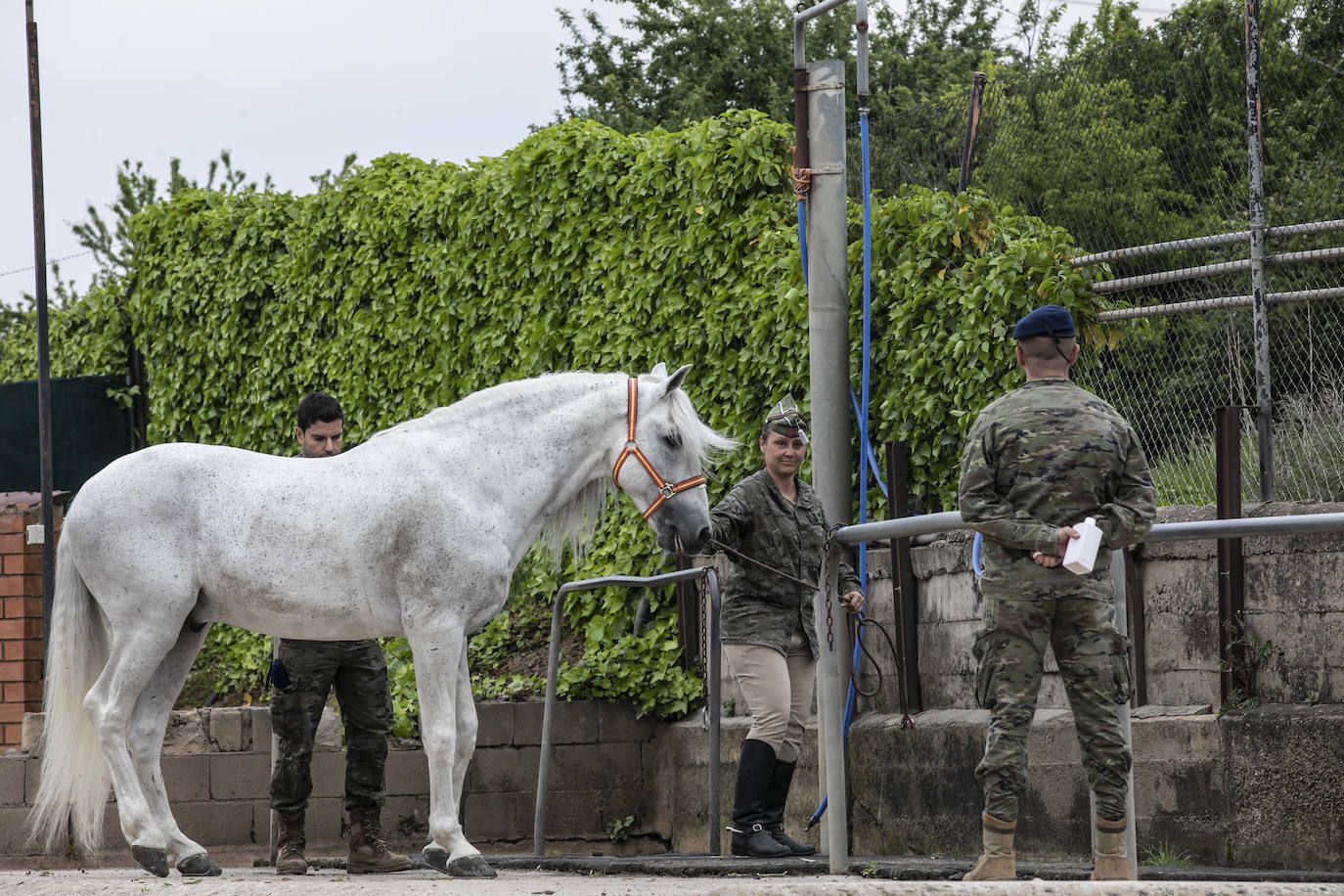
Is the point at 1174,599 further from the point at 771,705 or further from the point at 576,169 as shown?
the point at 576,169

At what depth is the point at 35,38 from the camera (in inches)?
446

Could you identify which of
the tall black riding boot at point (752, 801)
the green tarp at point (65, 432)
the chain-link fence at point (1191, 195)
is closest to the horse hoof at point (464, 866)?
the tall black riding boot at point (752, 801)

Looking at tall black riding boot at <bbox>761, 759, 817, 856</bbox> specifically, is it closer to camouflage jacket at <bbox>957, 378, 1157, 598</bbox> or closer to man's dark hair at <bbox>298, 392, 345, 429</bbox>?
camouflage jacket at <bbox>957, 378, 1157, 598</bbox>

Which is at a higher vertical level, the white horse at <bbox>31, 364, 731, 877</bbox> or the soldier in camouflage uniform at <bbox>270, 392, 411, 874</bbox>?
the white horse at <bbox>31, 364, 731, 877</bbox>

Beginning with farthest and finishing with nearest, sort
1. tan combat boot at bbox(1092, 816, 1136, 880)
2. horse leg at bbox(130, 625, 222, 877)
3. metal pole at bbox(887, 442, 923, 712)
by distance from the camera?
metal pole at bbox(887, 442, 923, 712)
horse leg at bbox(130, 625, 222, 877)
tan combat boot at bbox(1092, 816, 1136, 880)

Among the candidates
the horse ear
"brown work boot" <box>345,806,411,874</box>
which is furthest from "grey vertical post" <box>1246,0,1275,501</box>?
"brown work boot" <box>345,806,411,874</box>

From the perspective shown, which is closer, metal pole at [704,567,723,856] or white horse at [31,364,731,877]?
white horse at [31,364,731,877]

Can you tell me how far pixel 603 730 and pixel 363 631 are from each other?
3.56 m

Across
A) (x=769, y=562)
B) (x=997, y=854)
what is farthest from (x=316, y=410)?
(x=997, y=854)

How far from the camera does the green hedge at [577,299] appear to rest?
7.92 metres

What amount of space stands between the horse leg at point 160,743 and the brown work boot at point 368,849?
68 cm

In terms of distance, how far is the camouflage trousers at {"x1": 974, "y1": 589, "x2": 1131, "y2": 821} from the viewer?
4.62 m

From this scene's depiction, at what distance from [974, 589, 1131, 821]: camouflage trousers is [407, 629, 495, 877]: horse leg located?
7.21ft

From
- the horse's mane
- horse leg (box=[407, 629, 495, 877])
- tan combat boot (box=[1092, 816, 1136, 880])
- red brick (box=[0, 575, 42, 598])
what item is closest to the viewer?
tan combat boot (box=[1092, 816, 1136, 880])
